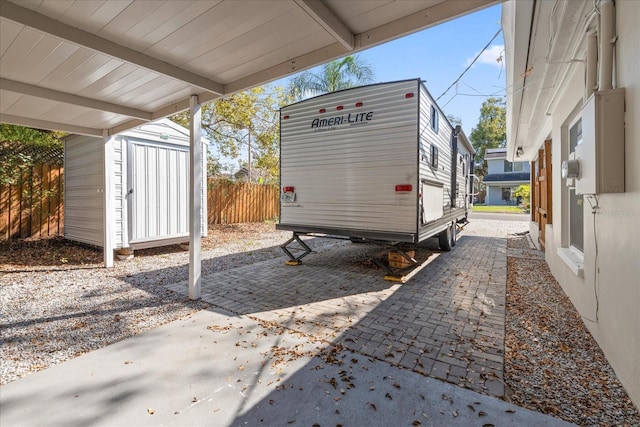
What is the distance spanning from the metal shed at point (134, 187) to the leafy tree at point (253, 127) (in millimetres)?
4846

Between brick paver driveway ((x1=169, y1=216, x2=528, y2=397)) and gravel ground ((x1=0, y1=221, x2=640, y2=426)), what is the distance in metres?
0.24

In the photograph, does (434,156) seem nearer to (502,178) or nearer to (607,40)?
(607,40)

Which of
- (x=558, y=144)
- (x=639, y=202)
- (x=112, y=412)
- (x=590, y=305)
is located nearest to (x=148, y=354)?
(x=112, y=412)

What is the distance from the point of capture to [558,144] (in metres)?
4.74

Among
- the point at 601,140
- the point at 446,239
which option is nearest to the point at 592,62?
the point at 601,140

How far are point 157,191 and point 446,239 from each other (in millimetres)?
6911

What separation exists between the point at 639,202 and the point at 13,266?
8548mm

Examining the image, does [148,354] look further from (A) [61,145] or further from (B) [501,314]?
(A) [61,145]

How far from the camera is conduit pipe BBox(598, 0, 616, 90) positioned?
8.00 ft

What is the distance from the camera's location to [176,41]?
282 cm

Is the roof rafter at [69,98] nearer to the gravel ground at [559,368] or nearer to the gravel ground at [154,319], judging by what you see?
the gravel ground at [154,319]

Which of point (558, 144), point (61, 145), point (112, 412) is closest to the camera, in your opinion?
point (112, 412)

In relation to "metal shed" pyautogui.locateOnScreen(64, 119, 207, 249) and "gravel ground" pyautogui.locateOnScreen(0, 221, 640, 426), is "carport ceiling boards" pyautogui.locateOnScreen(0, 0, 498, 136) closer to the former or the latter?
"metal shed" pyautogui.locateOnScreen(64, 119, 207, 249)

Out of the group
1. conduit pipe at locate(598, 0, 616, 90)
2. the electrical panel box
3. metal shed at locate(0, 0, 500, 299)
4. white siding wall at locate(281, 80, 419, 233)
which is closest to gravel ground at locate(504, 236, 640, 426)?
→ the electrical panel box
